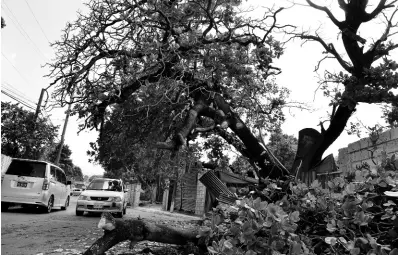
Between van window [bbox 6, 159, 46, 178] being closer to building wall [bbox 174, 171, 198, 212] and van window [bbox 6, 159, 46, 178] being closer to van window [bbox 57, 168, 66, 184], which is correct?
van window [bbox 57, 168, 66, 184]

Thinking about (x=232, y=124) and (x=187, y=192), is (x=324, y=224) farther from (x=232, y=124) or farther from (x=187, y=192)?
(x=187, y=192)

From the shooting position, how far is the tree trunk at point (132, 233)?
3.82 meters

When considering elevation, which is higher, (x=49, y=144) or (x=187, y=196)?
(x=49, y=144)

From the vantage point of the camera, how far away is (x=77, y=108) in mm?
9320

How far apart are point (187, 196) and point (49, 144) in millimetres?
9042

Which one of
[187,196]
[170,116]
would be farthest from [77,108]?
[187,196]

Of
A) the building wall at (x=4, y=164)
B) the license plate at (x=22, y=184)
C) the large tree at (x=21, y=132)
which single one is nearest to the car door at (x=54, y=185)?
the license plate at (x=22, y=184)

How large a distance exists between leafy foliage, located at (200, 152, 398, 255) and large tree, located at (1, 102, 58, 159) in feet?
60.0

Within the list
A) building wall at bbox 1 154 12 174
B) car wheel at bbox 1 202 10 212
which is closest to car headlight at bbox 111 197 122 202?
car wheel at bbox 1 202 10 212

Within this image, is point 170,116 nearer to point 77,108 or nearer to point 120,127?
point 120,127

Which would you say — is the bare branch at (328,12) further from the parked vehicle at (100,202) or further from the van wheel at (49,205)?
the van wheel at (49,205)

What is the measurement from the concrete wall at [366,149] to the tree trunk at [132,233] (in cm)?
269

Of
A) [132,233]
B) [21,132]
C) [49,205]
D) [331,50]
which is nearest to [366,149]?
[331,50]

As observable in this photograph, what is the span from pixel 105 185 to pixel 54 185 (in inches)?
82.4
